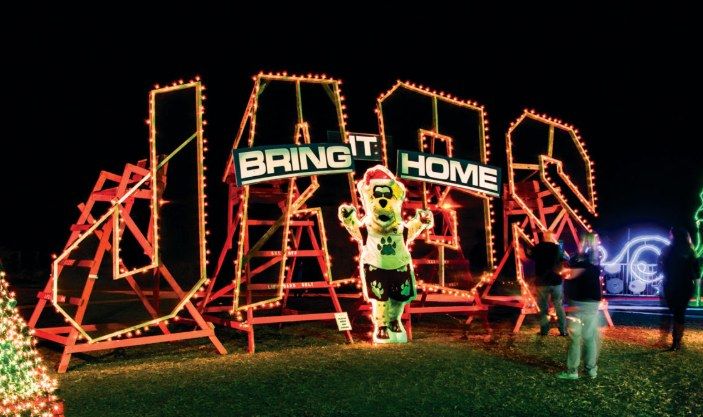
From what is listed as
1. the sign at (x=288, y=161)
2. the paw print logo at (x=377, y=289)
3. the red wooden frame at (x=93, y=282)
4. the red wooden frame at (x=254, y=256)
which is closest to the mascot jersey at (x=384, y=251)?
the paw print logo at (x=377, y=289)

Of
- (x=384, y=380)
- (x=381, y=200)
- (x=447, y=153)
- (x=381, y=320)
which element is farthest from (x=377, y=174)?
(x=384, y=380)

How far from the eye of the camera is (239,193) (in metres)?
9.21

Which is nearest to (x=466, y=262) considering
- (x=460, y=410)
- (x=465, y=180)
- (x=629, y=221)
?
(x=465, y=180)

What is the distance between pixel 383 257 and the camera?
9180 millimetres

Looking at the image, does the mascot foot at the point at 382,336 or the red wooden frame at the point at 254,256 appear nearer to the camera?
the red wooden frame at the point at 254,256

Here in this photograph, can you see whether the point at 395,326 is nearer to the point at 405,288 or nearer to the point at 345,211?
the point at 405,288

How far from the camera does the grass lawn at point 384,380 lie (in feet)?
19.5

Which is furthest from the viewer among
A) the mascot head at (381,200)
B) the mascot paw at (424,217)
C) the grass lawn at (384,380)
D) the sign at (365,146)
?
the sign at (365,146)

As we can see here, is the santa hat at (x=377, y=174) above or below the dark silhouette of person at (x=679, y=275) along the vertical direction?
above

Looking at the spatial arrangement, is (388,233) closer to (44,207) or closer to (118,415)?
(118,415)

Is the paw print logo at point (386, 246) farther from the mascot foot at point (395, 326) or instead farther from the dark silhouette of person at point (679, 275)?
the dark silhouette of person at point (679, 275)

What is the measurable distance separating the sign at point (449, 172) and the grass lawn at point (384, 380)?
2.48m

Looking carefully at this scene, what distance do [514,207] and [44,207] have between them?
18732mm

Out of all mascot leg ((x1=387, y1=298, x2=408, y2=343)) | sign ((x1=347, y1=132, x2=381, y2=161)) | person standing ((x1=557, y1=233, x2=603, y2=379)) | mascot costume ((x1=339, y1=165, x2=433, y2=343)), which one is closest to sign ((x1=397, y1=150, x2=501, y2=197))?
sign ((x1=347, y1=132, x2=381, y2=161))
